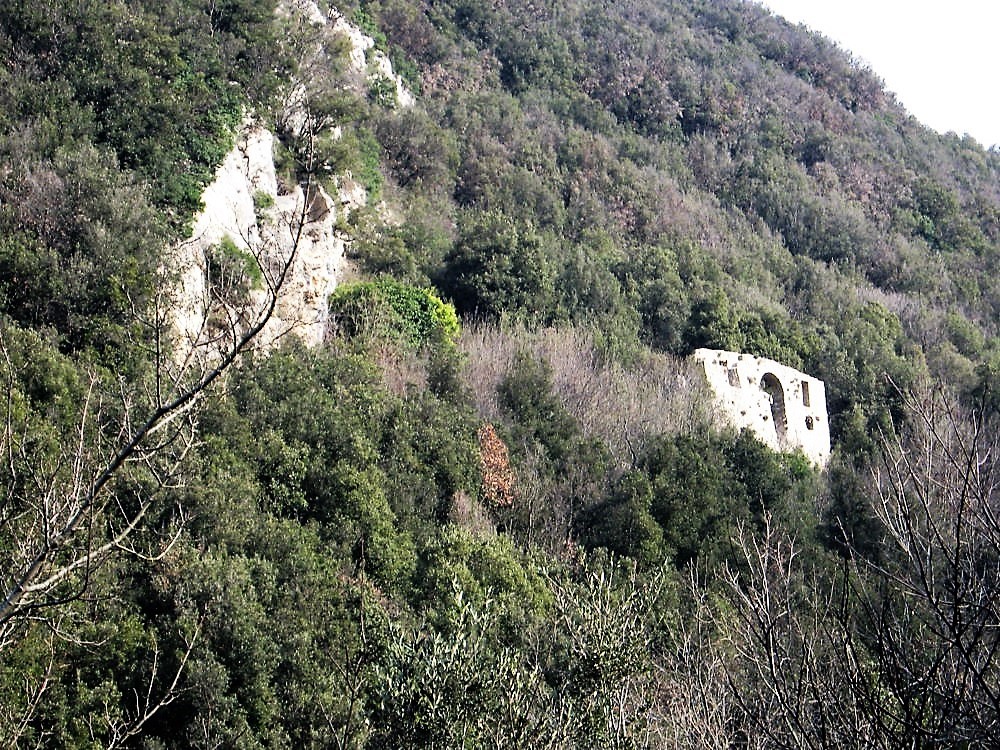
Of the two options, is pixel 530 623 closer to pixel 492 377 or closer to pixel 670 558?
pixel 670 558

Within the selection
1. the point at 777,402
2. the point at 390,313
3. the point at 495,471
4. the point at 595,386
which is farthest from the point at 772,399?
the point at 390,313

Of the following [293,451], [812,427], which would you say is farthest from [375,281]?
[812,427]

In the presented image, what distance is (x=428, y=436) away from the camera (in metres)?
18.7

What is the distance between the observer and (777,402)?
27.8 meters

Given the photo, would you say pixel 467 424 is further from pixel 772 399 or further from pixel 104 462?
pixel 104 462

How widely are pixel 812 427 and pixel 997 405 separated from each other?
5520 millimetres

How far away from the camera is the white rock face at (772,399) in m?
26.6

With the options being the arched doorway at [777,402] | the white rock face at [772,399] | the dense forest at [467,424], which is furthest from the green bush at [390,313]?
the arched doorway at [777,402]

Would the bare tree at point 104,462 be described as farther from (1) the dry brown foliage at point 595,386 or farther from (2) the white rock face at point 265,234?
(1) the dry brown foliage at point 595,386

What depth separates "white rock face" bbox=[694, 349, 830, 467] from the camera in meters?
26.6

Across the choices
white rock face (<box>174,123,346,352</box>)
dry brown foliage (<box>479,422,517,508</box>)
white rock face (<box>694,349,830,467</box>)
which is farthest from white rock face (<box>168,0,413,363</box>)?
white rock face (<box>694,349,830,467</box>)

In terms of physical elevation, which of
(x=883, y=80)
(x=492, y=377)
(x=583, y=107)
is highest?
(x=883, y=80)

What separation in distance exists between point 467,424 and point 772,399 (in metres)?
11.8

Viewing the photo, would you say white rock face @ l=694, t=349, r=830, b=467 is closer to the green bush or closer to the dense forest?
the dense forest
